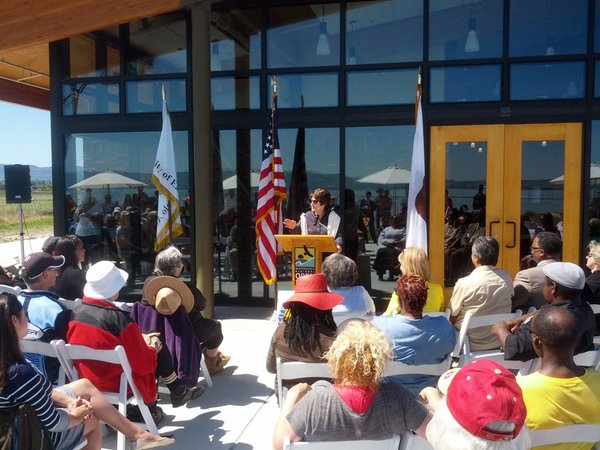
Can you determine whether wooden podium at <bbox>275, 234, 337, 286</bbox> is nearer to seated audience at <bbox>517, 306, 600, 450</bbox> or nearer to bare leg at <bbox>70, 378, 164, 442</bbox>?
bare leg at <bbox>70, 378, 164, 442</bbox>

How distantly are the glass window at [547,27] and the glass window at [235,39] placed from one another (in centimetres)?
317

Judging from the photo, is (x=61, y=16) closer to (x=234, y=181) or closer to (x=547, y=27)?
(x=234, y=181)

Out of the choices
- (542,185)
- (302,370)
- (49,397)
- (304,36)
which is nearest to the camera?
(49,397)

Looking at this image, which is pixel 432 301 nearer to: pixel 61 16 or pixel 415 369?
pixel 415 369

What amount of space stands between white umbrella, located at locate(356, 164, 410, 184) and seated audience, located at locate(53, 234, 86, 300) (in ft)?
11.8

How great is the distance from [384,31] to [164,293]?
4491mm

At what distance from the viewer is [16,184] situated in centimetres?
1020

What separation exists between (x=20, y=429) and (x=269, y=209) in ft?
13.9

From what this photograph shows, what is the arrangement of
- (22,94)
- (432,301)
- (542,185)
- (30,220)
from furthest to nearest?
(30,220), (22,94), (542,185), (432,301)

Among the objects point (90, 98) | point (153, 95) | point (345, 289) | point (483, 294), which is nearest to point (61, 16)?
point (90, 98)

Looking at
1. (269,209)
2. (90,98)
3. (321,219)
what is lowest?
(321,219)

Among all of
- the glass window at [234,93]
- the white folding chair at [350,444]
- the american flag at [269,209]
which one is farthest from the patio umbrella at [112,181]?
the white folding chair at [350,444]

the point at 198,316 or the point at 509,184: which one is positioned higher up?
the point at 509,184

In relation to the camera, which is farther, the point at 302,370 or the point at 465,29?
the point at 465,29
